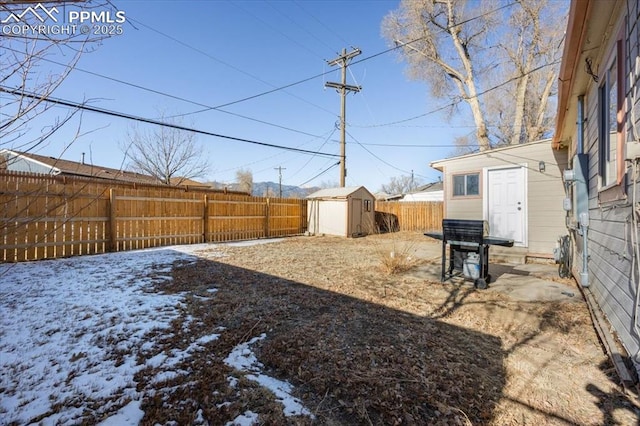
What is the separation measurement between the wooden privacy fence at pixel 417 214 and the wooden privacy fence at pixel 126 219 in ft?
23.2

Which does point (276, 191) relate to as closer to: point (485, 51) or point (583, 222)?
point (485, 51)

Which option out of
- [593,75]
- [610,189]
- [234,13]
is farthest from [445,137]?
[610,189]

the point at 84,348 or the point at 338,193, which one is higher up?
the point at 338,193

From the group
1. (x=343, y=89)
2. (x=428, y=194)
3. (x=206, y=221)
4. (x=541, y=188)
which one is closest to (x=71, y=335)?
(x=206, y=221)

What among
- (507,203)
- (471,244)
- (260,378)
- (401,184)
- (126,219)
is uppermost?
(401,184)

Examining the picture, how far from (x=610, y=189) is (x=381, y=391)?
2.72m

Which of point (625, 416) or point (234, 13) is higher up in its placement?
point (234, 13)

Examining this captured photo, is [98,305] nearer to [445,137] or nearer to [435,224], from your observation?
[435,224]

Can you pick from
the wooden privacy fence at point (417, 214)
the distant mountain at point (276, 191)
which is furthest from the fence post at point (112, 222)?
the distant mountain at point (276, 191)

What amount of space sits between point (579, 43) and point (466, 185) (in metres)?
5.22

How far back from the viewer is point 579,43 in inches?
114

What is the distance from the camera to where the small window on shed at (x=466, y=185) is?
761 cm

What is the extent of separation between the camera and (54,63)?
1.43 m

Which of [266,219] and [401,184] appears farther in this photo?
[401,184]
